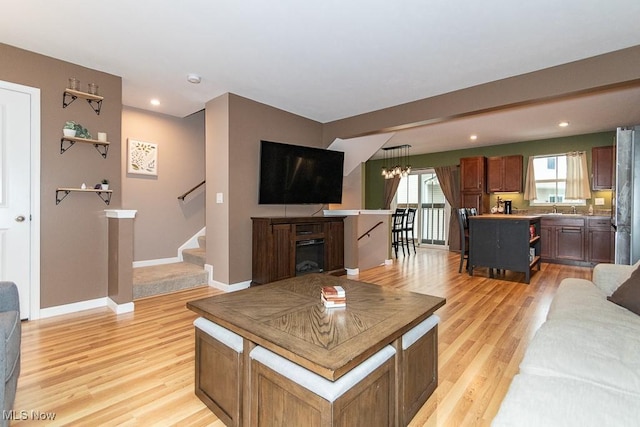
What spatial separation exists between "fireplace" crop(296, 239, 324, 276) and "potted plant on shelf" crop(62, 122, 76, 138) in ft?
8.70

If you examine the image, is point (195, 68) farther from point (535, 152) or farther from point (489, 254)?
point (535, 152)

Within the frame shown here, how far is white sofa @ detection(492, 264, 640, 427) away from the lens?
0.89m

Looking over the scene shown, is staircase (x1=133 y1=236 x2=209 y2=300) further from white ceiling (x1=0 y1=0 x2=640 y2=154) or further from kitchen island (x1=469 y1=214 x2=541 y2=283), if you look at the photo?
kitchen island (x1=469 y1=214 x2=541 y2=283)

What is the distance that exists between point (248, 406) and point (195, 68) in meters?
3.15

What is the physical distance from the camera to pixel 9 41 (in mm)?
2660

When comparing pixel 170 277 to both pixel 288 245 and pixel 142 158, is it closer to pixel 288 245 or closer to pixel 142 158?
pixel 288 245

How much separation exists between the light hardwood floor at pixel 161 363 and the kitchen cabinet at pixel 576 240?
279 cm

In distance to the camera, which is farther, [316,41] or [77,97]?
[77,97]

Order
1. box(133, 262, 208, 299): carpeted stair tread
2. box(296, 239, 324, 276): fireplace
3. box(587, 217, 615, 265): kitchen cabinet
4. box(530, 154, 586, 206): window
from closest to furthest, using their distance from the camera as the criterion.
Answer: box(133, 262, 208, 299): carpeted stair tread → box(296, 239, 324, 276): fireplace → box(587, 217, 615, 265): kitchen cabinet → box(530, 154, 586, 206): window

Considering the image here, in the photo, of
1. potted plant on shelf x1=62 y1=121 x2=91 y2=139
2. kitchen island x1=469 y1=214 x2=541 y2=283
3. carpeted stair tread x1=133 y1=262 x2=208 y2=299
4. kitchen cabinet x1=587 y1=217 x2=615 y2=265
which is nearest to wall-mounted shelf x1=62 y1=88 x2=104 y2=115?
potted plant on shelf x1=62 y1=121 x2=91 y2=139

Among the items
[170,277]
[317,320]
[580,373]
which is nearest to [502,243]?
[580,373]

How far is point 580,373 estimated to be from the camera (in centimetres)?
109

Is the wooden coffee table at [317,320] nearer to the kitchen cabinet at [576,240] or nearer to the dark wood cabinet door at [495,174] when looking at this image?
the kitchen cabinet at [576,240]

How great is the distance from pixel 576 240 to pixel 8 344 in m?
7.46
